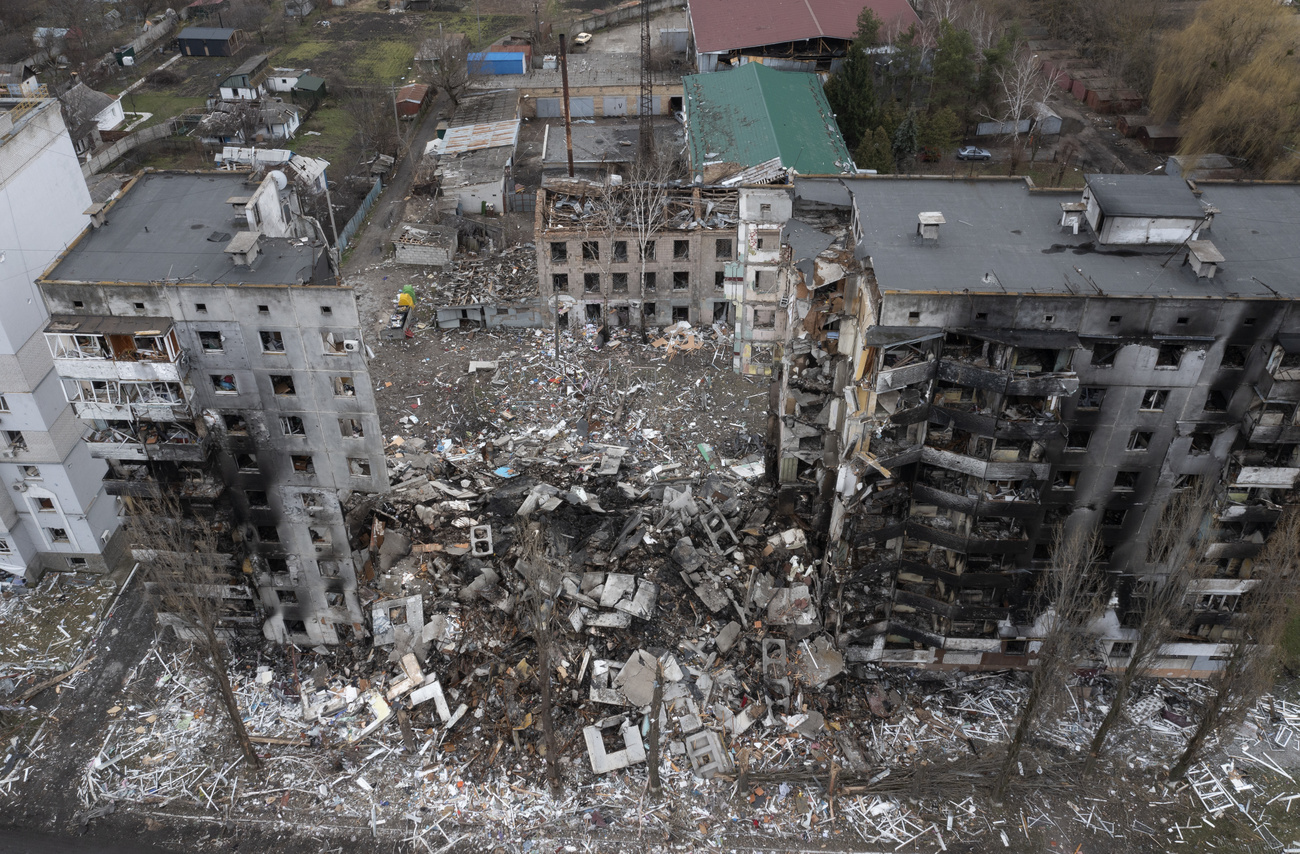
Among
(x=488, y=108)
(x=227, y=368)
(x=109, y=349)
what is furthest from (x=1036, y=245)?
(x=488, y=108)

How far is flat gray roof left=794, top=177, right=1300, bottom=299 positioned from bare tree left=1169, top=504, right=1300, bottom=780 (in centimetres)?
1002

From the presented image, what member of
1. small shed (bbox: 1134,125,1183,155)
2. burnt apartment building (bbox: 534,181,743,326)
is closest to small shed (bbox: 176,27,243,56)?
burnt apartment building (bbox: 534,181,743,326)

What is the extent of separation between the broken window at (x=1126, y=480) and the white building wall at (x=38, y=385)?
44.2 metres

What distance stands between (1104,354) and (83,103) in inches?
3789

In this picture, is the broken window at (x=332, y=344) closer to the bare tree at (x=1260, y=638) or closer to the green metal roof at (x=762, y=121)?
Answer: the bare tree at (x=1260, y=638)

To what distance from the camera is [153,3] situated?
126 metres

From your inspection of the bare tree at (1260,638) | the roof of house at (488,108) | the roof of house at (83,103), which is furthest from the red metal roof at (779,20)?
the bare tree at (1260,638)

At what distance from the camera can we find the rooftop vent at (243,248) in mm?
35656

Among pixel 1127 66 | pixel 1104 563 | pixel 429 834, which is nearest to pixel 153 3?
pixel 1127 66

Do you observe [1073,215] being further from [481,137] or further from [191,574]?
[481,137]

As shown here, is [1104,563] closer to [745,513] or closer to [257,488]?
[745,513]

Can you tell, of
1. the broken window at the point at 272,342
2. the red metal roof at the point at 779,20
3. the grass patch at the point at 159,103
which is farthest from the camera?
the grass patch at the point at 159,103

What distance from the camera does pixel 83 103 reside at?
3639 inches

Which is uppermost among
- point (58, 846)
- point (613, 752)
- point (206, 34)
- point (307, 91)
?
point (206, 34)
